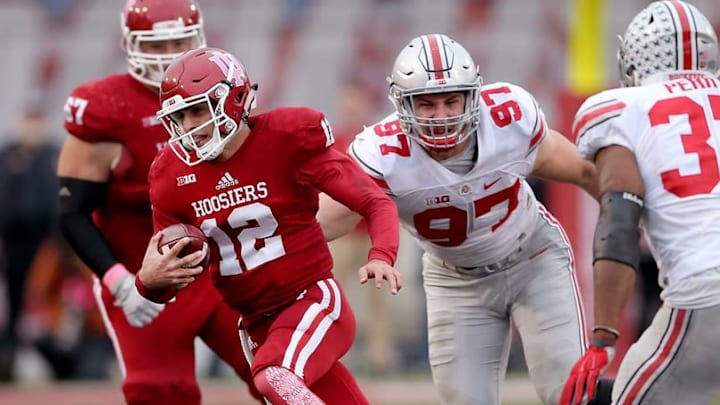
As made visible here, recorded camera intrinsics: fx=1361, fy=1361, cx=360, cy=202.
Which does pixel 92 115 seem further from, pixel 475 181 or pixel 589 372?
pixel 589 372

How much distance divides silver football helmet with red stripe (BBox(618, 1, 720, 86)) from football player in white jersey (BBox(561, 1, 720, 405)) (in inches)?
2.4

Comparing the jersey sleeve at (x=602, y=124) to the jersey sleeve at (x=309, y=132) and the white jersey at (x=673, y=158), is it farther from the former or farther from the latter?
the jersey sleeve at (x=309, y=132)

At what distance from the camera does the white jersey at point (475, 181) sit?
4.39 meters

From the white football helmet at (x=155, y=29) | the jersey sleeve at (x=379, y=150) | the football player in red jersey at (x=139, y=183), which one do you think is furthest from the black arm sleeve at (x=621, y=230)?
the white football helmet at (x=155, y=29)

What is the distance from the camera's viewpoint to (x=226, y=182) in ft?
13.6

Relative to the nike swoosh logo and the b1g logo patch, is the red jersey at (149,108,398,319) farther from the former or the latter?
the nike swoosh logo

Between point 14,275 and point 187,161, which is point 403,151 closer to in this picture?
point 187,161

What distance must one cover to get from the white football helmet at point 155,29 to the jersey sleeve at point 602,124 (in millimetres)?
1675

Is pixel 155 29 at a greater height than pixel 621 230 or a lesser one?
greater

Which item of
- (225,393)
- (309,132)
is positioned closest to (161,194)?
(309,132)

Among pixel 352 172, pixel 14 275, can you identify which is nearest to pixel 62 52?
pixel 14 275

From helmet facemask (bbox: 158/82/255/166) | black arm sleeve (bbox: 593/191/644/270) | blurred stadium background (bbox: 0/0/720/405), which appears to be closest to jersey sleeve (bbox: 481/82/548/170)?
black arm sleeve (bbox: 593/191/644/270)

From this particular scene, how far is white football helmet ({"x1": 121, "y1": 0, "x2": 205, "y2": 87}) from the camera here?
4957 millimetres

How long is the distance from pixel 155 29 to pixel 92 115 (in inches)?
15.3
